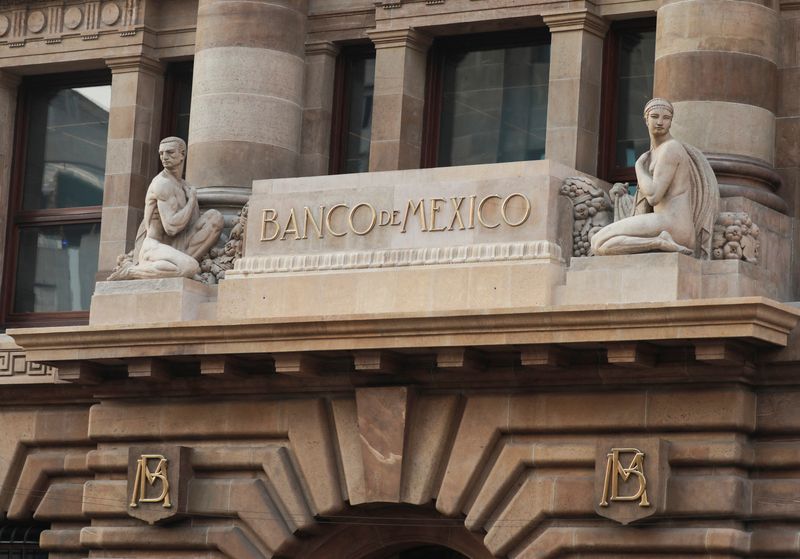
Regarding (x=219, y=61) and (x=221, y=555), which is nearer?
(x=221, y=555)

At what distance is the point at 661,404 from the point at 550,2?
6.90 metres

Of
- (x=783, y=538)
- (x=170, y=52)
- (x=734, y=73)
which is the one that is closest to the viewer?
(x=783, y=538)

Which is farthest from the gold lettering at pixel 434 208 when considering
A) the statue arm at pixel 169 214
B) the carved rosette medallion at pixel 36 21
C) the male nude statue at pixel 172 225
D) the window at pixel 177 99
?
the carved rosette medallion at pixel 36 21

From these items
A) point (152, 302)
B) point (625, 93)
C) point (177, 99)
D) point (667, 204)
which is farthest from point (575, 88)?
point (177, 99)

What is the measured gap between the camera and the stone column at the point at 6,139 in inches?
1366

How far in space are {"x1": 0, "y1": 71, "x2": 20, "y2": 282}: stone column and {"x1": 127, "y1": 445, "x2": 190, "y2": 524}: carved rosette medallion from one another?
21.4 ft

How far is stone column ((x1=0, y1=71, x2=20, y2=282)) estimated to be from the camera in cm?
3469

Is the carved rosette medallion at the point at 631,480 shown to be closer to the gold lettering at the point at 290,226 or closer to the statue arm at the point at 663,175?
the statue arm at the point at 663,175

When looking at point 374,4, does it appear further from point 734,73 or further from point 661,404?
point 661,404

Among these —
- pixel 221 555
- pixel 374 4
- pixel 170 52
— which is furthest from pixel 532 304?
pixel 170 52

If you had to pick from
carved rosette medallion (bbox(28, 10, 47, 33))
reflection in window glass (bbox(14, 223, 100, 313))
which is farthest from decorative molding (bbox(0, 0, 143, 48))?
reflection in window glass (bbox(14, 223, 100, 313))

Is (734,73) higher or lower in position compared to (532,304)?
higher

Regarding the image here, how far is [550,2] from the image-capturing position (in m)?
30.9

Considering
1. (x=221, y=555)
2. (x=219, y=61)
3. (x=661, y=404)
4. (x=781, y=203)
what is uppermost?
(x=219, y=61)
